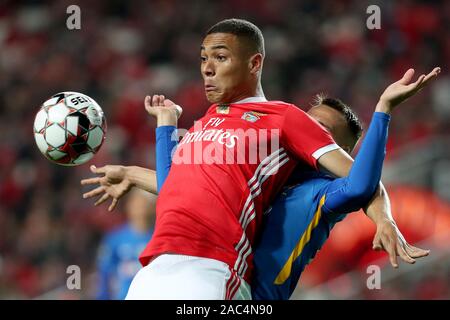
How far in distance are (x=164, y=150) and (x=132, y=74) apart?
24.0 ft

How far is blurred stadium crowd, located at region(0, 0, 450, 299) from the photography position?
29.5 ft

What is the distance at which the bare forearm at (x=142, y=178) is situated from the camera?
3.68m

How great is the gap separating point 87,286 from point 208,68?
210 inches

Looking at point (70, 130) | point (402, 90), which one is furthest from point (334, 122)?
point (70, 130)

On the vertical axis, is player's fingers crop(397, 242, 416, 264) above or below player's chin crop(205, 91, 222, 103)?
below

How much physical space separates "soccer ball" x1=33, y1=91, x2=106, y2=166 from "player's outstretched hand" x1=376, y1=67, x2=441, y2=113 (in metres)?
1.43

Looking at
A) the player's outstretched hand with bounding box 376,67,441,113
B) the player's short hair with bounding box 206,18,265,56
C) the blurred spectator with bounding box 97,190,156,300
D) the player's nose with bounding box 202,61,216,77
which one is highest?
the player's short hair with bounding box 206,18,265,56

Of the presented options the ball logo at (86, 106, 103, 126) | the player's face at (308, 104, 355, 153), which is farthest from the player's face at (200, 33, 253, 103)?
the ball logo at (86, 106, 103, 126)

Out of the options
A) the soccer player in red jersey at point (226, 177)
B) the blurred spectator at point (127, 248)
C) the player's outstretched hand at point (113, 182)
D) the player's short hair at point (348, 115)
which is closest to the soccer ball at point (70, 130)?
the player's outstretched hand at point (113, 182)

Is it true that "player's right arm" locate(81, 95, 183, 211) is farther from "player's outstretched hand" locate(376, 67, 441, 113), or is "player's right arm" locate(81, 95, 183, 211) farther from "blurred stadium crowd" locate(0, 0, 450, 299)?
"blurred stadium crowd" locate(0, 0, 450, 299)

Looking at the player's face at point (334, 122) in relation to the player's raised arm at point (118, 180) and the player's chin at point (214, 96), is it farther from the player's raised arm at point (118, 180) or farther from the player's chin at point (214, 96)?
the player's raised arm at point (118, 180)

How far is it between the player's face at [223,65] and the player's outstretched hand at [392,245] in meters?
0.91

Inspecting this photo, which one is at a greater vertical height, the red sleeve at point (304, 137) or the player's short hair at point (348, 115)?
the player's short hair at point (348, 115)
